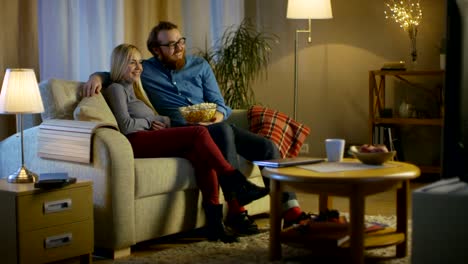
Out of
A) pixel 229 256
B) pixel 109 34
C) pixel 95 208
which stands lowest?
pixel 229 256

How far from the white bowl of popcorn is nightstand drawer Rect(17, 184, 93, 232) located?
35.3 inches

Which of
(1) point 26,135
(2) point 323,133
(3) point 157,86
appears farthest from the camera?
(2) point 323,133

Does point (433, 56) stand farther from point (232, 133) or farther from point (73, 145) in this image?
point (73, 145)

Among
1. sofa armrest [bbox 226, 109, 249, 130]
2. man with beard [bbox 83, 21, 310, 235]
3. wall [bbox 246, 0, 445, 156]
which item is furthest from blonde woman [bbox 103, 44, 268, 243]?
wall [bbox 246, 0, 445, 156]

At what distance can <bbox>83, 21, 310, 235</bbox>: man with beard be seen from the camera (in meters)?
3.78

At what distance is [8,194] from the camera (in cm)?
294

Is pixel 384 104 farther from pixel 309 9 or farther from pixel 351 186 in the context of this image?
pixel 351 186

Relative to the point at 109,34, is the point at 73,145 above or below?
below

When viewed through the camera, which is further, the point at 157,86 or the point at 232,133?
the point at 157,86

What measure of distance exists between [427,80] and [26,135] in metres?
3.25

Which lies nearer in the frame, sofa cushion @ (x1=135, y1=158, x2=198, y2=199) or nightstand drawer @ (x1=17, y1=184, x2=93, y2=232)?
nightstand drawer @ (x1=17, y1=184, x2=93, y2=232)

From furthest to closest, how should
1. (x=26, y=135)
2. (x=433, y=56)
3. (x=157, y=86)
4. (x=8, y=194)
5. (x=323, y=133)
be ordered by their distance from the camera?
(x=323, y=133) < (x=433, y=56) < (x=157, y=86) < (x=26, y=135) < (x=8, y=194)

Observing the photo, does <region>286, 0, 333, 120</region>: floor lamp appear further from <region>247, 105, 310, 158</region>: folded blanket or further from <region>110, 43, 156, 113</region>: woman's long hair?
<region>110, 43, 156, 113</region>: woman's long hair

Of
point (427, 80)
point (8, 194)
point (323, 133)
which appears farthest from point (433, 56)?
point (8, 194)
